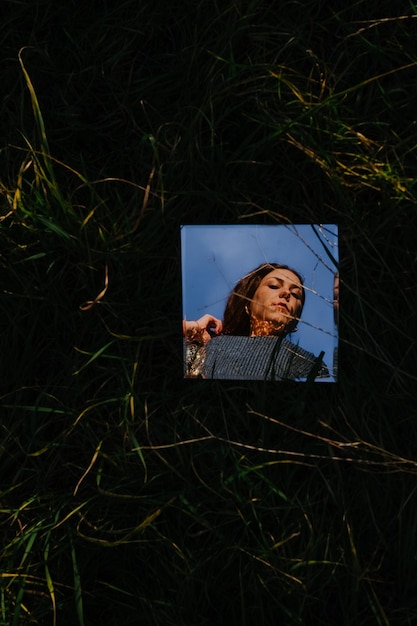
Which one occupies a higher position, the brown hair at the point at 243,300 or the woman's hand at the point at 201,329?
the brown hair at the point at 243,300

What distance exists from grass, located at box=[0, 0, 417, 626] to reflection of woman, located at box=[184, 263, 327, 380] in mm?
34

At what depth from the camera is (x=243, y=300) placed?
50.3 inches

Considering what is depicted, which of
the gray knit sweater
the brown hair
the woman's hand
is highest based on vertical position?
the brown hair

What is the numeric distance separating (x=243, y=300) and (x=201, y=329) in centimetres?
8

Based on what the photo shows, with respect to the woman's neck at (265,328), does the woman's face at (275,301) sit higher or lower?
higher

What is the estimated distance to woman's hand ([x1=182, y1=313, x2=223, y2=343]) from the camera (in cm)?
128

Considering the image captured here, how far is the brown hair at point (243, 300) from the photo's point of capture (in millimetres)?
1276

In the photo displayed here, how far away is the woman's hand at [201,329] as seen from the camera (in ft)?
4.19

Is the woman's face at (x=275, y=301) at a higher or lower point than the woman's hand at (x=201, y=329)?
higher

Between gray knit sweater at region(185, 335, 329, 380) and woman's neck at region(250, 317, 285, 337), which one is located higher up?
woman's neck at region(250, 317, 285, 337)

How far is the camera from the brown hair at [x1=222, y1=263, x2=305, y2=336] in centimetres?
128

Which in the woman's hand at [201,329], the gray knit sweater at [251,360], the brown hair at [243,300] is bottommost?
the gray knit sweater at [251,360]

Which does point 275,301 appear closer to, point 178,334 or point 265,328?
point 265,328

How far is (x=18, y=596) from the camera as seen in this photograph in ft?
4.05
